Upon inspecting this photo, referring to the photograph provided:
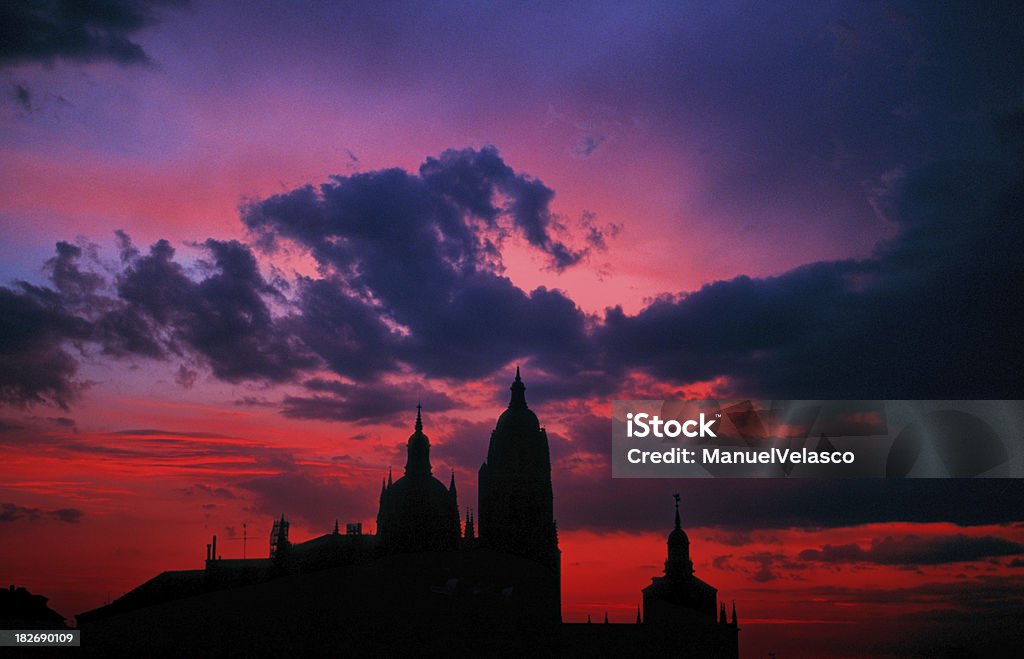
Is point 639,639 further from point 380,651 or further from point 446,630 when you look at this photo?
point 380,651

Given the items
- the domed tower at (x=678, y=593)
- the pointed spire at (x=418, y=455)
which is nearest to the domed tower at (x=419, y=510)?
the pointed spire at (x=418, y=455)

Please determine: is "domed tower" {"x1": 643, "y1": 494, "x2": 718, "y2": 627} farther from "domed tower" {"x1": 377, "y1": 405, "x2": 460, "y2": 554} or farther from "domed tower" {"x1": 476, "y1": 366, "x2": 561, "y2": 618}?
"domed tower" {"x1": 377, "y1": 405, "x2": 460, "y2": 554}

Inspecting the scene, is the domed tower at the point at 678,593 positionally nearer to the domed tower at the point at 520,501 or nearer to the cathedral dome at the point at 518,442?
the domed tower at the point at 520,501

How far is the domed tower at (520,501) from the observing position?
345 ft

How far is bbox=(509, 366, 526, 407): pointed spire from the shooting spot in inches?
4375

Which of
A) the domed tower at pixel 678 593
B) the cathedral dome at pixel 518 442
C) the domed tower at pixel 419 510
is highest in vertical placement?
the cathedral dome at pixel 518 442

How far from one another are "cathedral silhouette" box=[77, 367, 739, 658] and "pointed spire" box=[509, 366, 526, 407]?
6.6 inches

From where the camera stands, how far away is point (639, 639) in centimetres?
9981

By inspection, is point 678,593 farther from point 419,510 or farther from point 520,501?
point 419,510

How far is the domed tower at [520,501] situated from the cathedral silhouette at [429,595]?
125 millimetres

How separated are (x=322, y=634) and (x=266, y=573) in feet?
124

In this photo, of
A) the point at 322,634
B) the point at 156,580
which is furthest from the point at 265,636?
the point at 156,580

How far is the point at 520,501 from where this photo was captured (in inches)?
4161

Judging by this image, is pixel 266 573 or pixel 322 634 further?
pixel 266 573
